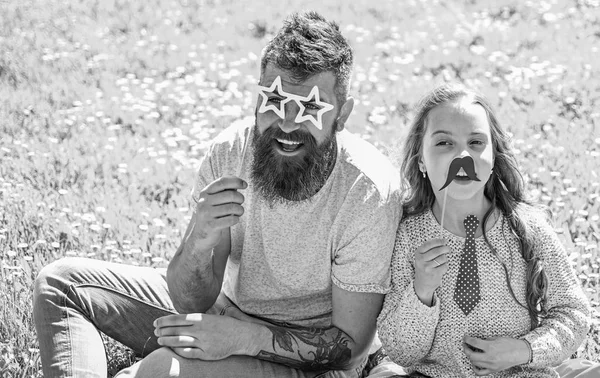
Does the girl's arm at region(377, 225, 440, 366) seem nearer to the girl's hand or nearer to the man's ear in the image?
the girl's hand

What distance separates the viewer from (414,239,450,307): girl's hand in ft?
10.2

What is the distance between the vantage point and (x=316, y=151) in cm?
344

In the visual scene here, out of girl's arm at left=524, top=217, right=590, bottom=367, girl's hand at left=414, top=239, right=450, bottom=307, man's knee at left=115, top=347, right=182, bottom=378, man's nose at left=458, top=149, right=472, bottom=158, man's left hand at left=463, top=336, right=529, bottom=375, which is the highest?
man's nose at left=458, top=149, right=472, bottom=158

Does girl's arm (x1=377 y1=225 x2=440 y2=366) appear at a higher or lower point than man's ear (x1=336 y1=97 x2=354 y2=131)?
lower

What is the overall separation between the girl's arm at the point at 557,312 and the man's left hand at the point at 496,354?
44 mm

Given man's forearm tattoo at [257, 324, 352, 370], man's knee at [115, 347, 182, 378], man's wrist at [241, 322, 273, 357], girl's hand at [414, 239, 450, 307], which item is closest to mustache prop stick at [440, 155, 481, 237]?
girl's hand at [414, 239, 450, 307]

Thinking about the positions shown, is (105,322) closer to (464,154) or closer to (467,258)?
(467,258)

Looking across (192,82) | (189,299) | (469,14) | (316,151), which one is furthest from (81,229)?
(469,14)

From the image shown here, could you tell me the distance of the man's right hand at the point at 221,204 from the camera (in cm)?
327

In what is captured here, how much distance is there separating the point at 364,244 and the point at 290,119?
0.53 metres

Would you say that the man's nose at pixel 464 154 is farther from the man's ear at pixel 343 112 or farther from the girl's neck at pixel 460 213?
the man's ear at pixel 343 112

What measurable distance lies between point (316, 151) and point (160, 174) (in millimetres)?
2398

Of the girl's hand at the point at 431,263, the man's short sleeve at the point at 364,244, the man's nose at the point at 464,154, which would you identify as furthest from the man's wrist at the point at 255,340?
the man's nose at the point at 464,154

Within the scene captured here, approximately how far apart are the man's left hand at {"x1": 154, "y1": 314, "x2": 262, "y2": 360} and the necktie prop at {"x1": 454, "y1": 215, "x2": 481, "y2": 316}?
0.74m
